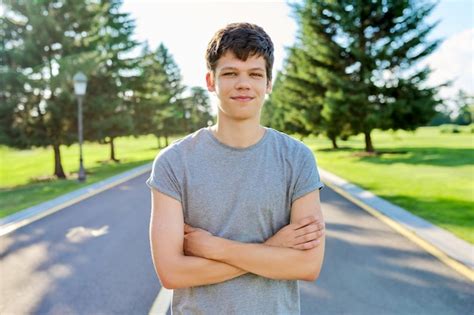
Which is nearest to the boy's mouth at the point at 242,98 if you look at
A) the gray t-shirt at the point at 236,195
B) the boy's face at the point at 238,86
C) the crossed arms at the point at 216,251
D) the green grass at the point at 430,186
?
the boy's face at the point at 238,86

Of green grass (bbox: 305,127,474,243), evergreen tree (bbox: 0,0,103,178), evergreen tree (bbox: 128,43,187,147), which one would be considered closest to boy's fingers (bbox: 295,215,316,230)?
green grass (bbox: 305,127,474,243)

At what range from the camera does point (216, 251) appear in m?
1.92

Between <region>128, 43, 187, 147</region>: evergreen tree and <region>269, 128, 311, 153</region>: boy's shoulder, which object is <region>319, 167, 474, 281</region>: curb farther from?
<region>128, 43, 187, 147</region>: evergreen tree

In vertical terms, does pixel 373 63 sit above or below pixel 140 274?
above

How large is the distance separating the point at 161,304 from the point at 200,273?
9.52 ft

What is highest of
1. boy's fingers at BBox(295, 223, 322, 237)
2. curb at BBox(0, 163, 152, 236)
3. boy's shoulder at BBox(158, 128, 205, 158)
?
boy's shoulder at BBox(158, 128, 205, 158)

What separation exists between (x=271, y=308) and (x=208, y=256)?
372 millimetres

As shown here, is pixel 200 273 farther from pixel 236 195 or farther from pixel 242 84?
pixel 242 84

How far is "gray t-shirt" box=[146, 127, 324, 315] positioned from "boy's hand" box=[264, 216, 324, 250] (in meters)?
0.04

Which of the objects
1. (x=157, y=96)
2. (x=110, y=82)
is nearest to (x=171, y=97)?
(x=157, y=96)

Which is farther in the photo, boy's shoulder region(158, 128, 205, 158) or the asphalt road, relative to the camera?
the asphalt road

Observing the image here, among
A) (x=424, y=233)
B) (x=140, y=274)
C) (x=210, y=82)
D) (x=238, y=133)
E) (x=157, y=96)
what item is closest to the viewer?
(x=238, y=133)

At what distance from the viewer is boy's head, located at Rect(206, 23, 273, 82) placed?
1.98m

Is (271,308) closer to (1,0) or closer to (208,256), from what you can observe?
(208,256)
